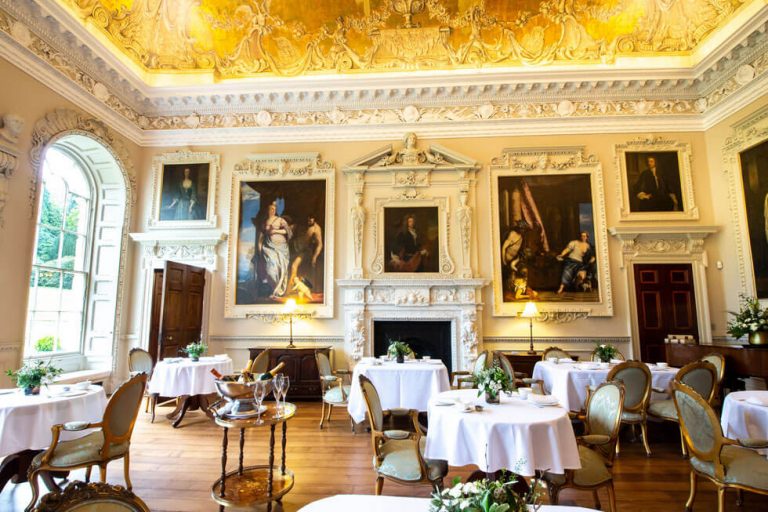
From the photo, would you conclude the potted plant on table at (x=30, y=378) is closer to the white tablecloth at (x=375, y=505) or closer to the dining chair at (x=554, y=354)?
the white tablecloth at (x=375, y=505)

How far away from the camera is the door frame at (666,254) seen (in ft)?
24.5

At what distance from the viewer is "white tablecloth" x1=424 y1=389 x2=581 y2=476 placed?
2.95 meters

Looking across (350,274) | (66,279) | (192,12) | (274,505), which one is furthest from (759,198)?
(66,279)

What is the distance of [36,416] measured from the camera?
3.46 m

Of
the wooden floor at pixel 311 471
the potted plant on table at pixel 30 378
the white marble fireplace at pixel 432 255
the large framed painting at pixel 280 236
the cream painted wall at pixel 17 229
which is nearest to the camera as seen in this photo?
the wooden floor at pixel 311 471

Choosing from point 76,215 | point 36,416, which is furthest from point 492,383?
point 76,215

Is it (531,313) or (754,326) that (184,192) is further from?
(754,326)

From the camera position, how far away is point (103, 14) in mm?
7184

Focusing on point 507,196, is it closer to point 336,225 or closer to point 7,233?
point 336,225

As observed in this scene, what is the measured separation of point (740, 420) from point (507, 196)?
5221 mm

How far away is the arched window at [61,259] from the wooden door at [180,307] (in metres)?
2.14

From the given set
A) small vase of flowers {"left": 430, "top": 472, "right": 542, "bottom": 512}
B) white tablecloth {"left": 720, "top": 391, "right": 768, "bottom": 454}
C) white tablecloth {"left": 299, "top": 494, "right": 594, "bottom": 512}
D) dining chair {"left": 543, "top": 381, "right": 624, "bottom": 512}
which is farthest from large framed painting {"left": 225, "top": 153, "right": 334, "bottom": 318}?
small vase of flowers {"left": 430, "top": 472, "right": 542, "bottom": 512}

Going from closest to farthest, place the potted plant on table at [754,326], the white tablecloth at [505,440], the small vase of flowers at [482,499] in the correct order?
the small vase of flowers at [482,499] < the white tablecloth at [505,440] < the potted plant on table at [754,326]

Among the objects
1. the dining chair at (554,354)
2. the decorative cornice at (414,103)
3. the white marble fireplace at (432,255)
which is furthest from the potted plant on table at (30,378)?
the dining chair at (554,354)
